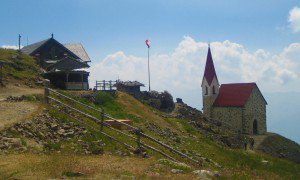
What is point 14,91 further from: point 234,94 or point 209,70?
point 234,94

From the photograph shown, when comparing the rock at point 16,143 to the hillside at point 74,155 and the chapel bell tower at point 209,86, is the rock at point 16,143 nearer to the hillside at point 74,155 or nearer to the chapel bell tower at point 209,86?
the hillside at point 74,155

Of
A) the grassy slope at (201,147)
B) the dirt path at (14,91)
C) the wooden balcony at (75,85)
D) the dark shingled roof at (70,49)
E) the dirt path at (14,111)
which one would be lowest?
the grassy slope at (201,147)

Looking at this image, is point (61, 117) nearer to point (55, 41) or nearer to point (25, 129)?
point (25, 129)

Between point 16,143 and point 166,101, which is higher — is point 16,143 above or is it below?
below

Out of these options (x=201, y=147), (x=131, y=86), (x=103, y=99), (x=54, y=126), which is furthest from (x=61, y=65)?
(x=54, y=126)

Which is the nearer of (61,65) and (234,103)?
(61,65)

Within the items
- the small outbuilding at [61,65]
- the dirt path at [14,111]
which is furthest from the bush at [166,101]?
the dirt path at [14,111]

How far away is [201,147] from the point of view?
30922 millimetres

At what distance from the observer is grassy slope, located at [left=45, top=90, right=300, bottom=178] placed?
27.3 m

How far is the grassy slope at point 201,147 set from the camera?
27.3 m

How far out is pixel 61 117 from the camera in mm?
21000

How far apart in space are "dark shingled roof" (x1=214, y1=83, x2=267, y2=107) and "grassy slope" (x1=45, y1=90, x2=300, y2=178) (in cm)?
1327

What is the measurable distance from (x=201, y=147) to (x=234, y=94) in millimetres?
24737

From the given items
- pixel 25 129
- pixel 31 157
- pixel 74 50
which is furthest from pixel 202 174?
pixel 74 50
